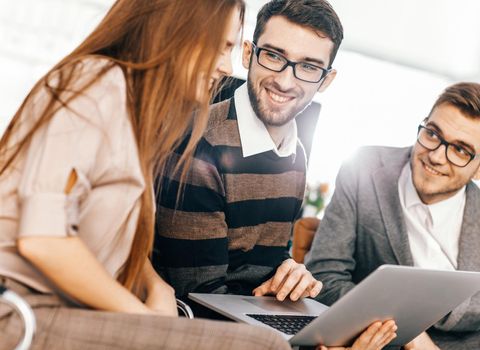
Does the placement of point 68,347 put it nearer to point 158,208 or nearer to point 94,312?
point 94,312

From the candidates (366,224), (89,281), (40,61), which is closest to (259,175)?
(366,224)

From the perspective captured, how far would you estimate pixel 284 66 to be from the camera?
6.48 ft

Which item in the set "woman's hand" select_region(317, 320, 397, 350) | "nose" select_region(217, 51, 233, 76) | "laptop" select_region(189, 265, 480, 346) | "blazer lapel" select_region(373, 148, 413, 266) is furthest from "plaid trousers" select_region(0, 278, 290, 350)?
"blazer lapel" select_region(373, 148, 413, 266)

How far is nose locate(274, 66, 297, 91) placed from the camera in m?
1.96

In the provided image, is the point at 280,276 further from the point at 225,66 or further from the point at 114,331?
the point at 114,331

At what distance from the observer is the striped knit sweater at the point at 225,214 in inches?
69.3

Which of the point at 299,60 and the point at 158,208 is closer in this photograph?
the point at 158,208

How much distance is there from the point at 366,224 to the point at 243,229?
1.67 ft

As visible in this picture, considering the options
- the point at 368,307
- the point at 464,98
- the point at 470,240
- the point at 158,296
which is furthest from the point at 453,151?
the point at 158,296

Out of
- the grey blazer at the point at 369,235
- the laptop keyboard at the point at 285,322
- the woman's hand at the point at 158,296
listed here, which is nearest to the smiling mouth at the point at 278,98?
the grey blazer at the point at 369,235

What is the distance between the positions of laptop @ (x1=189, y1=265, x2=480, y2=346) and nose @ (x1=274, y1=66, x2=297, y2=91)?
63cm

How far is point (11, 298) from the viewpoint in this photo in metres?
0.89

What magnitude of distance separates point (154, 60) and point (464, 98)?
1.37 meters

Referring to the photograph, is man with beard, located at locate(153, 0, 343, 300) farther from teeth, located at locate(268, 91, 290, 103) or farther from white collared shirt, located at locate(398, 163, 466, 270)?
white collared shirt, located at locate(398, 163, 466, 270)
